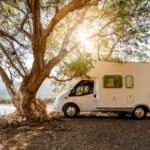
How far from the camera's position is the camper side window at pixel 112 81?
382 inches

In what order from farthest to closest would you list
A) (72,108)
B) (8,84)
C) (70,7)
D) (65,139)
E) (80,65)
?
(72,108) → (8,84) → (80,65) → (70,7) → (65,139)

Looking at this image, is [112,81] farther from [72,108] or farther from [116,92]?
[72,108]

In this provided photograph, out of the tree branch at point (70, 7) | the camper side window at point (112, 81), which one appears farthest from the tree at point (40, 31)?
the camper side window at point (112, 81)

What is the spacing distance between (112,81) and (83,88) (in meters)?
1.61

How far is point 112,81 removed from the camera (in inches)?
382

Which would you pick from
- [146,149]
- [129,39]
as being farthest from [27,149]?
[129,39]

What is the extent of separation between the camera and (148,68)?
985 cm

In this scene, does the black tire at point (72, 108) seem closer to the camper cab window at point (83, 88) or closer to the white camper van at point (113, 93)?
the white camper van at point (113, 93)

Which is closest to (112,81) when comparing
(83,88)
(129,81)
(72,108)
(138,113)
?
(129,81)

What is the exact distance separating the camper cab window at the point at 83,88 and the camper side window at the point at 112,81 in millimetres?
789

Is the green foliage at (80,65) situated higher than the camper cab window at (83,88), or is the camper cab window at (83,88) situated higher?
the green foliage at (80,65)

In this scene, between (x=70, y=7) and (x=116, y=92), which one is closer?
(x=70, y=7)

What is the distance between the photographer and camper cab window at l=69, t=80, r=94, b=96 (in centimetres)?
996

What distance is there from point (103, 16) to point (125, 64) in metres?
2.86
